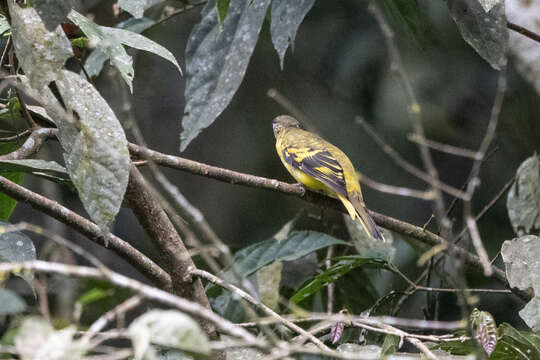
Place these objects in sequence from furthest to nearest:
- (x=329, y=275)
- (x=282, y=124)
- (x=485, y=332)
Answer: (x=282, y=124)
(x=329, y=275)
(x=485, y=332)

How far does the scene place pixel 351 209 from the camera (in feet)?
9.72

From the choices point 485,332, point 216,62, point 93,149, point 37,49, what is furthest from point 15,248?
point 485,332

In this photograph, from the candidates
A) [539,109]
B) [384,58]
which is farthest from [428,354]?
[384,58]

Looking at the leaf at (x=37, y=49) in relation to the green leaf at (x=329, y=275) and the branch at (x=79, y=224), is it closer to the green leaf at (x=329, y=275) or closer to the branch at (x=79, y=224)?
the branch at (x=79, y=224)

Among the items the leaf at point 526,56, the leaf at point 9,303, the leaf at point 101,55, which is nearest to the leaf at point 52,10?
the leaf at point 9,303

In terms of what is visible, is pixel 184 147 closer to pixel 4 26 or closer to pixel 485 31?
pixel 4 26

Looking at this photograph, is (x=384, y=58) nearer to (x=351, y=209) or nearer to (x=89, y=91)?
(x=351, y=209)

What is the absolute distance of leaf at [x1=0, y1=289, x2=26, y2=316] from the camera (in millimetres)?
1142

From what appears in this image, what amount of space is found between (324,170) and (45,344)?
2482 mm

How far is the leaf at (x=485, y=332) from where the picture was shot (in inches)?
69.8

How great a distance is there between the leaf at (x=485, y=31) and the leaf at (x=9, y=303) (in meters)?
1.68

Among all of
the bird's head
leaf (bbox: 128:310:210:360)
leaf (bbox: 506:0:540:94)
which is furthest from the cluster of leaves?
leaf (bbox: 506:0:540:94)

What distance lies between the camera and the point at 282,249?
2924 mm

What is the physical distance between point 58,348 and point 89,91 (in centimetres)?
88
